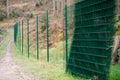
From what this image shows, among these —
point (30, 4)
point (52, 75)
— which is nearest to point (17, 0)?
point (30, 4)

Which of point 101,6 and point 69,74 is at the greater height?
point 101,6

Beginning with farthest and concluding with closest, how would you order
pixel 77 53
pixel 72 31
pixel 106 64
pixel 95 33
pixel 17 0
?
pixel 17 0
pixel 72 31
pixel 77 53
pixel 95 33
pixel 106 64

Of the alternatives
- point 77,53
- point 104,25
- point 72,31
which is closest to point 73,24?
point 72,31

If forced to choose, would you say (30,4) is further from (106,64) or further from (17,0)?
(106,64)

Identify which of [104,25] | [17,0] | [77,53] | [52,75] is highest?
[17,0]

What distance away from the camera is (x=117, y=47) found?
1175 centimetres

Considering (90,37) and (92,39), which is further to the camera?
(90,37)

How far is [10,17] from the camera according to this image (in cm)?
6981

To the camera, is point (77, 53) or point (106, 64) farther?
point (77, 53)

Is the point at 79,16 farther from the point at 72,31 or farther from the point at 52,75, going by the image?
the point at 52,75

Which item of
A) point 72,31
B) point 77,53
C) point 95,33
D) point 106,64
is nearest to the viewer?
point 106,64

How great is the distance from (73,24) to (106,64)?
3.19 m

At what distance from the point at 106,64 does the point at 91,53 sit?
44.1 inches

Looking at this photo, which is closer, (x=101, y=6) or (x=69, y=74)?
(x=101, y=6)
